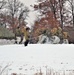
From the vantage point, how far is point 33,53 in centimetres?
1441

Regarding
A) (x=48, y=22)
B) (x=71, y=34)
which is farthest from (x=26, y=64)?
(x=71, y=34)

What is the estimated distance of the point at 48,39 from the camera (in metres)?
26.0

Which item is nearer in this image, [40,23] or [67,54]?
[67,54]

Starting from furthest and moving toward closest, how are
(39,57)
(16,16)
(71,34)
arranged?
1. (16,16)
2. (71,34)
3. (39,57)

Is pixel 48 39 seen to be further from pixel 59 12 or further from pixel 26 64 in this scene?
pixel 59 12

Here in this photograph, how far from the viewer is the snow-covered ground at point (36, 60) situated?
36.1 feet

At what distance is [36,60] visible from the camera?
502 inches

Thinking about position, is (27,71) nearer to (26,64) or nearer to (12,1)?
(26,64)

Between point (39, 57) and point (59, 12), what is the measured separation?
2931cm

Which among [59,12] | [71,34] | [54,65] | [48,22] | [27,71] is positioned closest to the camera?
[27,71]

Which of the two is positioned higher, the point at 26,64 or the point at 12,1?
the point at 12,1

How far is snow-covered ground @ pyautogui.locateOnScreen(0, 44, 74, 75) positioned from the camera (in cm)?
1100

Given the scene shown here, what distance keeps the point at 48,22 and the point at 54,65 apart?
27.9 metres

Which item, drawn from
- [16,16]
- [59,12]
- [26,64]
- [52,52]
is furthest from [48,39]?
[16,16]
